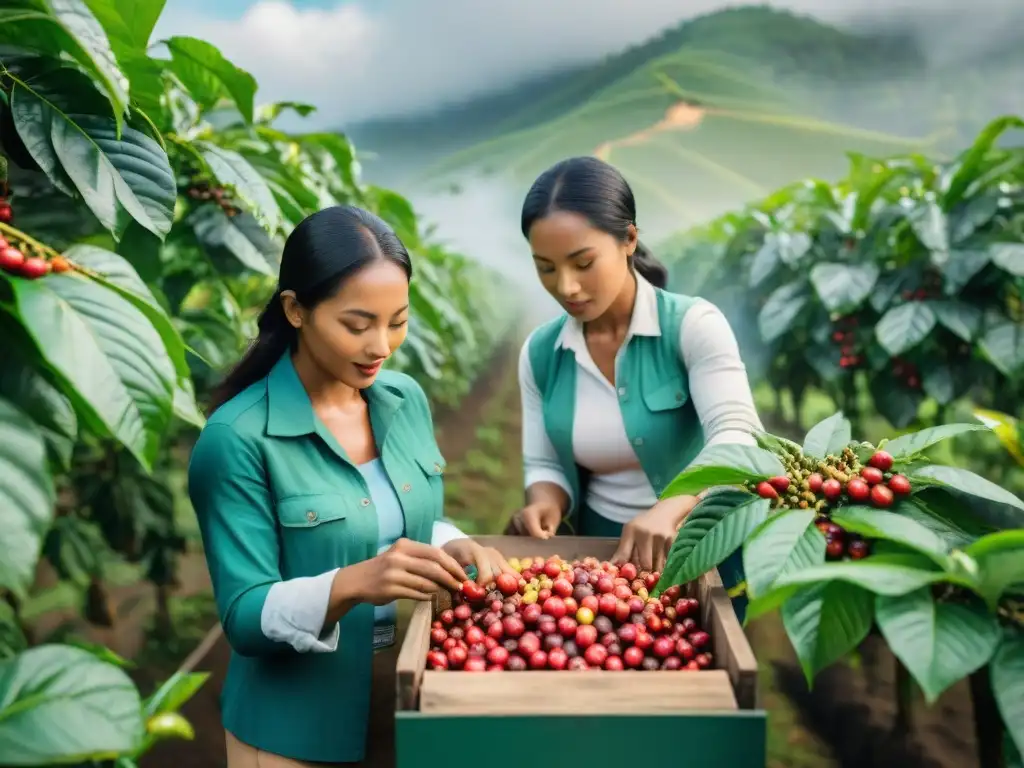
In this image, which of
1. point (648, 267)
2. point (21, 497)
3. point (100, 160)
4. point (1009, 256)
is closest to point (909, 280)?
point (1009, 256)

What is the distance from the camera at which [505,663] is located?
1022mm

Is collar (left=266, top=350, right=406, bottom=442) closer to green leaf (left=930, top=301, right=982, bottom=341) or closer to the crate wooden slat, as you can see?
the crate wooden slat

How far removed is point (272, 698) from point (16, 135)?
2.58 ft

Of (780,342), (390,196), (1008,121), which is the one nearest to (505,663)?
(390,196)

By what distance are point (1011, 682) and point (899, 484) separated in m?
0.27

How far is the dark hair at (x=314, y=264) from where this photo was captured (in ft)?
3.86

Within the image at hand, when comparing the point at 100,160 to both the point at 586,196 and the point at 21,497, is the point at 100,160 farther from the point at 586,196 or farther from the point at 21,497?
the point at 586,196

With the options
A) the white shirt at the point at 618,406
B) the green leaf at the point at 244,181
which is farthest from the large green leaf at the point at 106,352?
the white shirt at the point at 618,406

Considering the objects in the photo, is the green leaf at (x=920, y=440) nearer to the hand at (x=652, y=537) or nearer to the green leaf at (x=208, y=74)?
the hand at (x=652, y=537)

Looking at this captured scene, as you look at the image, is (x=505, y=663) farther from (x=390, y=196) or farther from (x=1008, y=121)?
(x=1008, y=121)

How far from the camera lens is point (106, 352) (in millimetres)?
729

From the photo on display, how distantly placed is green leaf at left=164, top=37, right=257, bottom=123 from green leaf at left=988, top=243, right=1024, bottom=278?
1.87m

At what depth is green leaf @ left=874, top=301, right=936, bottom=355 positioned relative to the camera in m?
2.43

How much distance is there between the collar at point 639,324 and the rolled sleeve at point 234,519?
2.42 ft
